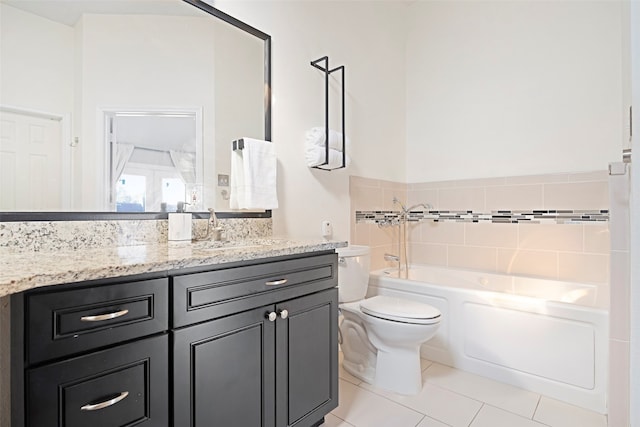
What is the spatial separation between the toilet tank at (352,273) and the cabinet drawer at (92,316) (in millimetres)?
1245

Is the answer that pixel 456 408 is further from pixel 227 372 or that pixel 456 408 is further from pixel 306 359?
pixel 227 372

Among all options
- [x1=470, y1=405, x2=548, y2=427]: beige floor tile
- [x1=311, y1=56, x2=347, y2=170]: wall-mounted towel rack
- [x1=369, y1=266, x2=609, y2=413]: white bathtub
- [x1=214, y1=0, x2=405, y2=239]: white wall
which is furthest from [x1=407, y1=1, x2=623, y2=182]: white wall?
[x1=470, y1=405, x2=548, y2=427]: beige floor tile

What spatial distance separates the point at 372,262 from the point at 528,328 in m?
1.16

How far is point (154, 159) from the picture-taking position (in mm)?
1598

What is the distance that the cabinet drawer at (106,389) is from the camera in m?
0.81

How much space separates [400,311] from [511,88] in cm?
194

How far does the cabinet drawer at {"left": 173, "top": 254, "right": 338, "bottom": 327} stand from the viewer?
1.07 metres

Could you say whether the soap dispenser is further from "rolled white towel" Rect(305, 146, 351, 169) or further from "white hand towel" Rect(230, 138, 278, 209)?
"rolled white towel" Rect(305, 146, 351, 169)

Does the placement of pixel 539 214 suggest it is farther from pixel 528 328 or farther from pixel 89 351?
pixel 89 351

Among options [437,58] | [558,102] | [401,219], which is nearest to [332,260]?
[401,219]

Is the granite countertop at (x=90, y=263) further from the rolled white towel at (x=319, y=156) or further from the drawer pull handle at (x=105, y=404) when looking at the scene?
the rolled white towel at (x=319, y=156)

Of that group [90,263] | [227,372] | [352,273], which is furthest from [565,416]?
[90,263]

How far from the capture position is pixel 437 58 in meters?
3.04

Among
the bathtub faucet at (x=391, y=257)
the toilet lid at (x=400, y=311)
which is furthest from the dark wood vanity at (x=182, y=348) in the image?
the bathtub faucet at (x=391, y=257)
